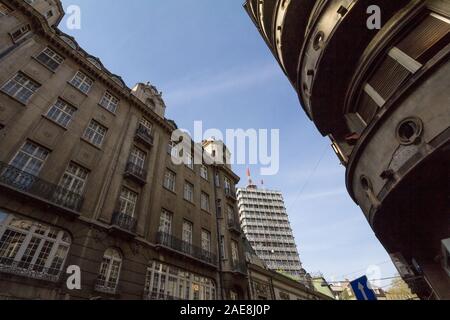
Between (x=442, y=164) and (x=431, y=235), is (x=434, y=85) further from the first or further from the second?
(x=431, y=235)

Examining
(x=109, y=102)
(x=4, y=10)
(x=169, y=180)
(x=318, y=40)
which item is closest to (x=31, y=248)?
(x=169, y=180)

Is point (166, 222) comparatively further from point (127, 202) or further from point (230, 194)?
point (230, 194)

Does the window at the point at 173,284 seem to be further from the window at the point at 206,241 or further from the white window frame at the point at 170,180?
the white window frame at the point at 170,180

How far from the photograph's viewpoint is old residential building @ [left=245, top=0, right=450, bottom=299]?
278 inches

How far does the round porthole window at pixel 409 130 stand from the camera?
712 centimetres

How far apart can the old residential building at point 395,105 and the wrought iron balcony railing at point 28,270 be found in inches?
536

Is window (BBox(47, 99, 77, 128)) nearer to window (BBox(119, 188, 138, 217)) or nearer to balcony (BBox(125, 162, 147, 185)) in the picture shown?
balcony (BBox(125, 162, 147, 185))

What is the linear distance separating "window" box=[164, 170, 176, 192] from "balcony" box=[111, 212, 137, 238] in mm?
4918

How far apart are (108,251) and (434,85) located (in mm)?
15501

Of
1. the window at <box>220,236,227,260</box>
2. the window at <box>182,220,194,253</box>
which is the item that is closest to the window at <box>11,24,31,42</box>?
the window at <box>182,220,194,253</box>

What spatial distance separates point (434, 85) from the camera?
268 inches

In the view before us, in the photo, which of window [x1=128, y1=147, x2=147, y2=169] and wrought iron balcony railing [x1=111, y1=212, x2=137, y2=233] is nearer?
wrought iron balcony railing [x1=111, y1=212, x2=137, y2=233]

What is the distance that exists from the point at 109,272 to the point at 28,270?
364 centimetres
